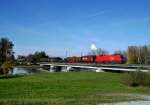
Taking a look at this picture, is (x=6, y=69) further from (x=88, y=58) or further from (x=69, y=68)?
(x=88, y=58)

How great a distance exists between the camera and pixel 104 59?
114188mm

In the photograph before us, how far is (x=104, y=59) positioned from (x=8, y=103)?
97356 mm

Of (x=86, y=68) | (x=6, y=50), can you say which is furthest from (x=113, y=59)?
(x=6, y=50)

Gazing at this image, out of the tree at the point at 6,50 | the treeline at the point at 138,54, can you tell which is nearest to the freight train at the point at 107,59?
the treeline at the point at 138,54

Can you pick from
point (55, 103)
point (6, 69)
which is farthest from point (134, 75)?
point (6, 69)

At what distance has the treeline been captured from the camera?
140 meters

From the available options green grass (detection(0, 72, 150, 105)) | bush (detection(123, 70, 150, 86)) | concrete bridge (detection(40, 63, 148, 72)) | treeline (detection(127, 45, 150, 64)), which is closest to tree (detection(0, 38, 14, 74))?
concrete bridge (detection(40, 63, 148, 72))

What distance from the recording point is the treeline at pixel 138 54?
140 m

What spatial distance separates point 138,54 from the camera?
476ft

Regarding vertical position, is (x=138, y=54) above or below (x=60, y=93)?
above

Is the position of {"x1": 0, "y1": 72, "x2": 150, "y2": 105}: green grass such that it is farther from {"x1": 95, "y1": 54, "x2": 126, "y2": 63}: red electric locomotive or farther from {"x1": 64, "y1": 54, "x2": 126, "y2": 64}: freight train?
{"x1": 64, "y1": 54, "x2": 126, "y2": 64}: freight train

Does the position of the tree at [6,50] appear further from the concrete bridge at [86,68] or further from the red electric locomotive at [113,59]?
the red electric locomotive at [113,59]

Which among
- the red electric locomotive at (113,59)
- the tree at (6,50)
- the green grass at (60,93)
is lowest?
the green grass at (60,93)

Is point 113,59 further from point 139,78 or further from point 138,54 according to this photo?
point 139,78
